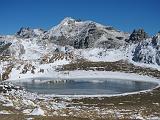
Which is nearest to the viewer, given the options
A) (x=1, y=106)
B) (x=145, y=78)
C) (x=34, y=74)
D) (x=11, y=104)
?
(x=1, y=106)

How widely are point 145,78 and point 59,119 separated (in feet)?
477

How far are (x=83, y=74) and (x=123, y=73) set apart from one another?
837 inches

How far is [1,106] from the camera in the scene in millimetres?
54969

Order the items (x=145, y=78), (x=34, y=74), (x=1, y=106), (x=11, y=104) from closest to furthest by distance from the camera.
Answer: (x=1, y=106)
(x=11, y=104)
(x=145, y=78)
(x=34, y=74)

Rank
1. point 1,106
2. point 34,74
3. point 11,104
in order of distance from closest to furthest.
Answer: point 1,106 → point 11,104 → point 34,74

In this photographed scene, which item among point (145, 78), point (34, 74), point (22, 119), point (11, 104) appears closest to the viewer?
point (22, 119)

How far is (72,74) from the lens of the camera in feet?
A: 646

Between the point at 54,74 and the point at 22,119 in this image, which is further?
the point at 54,74

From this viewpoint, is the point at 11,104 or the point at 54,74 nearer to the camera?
the point at 11,104

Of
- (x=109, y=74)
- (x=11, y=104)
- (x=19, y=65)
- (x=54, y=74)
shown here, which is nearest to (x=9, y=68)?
(x=19, y=65)

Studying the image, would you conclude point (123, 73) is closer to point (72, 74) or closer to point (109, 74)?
point (109, 74)

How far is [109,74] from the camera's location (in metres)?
195

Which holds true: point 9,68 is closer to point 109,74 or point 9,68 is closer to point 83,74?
point 83,74

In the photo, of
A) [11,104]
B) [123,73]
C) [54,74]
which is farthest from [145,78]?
[11,104]
